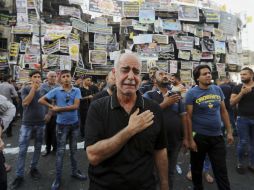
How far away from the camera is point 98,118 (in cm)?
205

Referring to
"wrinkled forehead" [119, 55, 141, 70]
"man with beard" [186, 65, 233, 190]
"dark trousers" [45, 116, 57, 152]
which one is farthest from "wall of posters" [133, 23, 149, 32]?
"wrinkled forehead" [119, 55, 141, 70]

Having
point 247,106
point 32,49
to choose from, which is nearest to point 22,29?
point 32,49

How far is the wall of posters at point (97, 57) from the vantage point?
25886mm

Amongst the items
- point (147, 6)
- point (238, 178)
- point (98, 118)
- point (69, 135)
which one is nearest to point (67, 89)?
point (69, 135)

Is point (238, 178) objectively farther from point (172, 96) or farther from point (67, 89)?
point (67, 89)

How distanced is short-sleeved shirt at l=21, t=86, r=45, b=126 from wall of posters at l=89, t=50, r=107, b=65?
21056 mm

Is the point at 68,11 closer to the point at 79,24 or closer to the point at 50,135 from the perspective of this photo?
the point at 79,24

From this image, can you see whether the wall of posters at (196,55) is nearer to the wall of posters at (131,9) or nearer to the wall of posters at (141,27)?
the wall of posters at (141,27)

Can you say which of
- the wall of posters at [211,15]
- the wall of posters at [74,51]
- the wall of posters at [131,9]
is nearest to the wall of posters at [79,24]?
the wall of posters at [74,51]

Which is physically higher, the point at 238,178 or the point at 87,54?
the point at 87,54

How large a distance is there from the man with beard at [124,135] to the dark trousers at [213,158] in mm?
1832

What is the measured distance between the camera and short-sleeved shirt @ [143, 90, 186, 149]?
12.4 ft

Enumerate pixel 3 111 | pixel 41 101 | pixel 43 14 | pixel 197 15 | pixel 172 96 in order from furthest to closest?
pixel 197 15 → pixel 43 14 → pixel 41 101 → pixel 172 96 → pixel 3 111

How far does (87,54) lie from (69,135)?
2361cm
